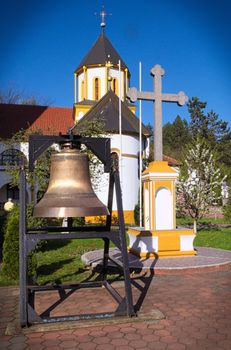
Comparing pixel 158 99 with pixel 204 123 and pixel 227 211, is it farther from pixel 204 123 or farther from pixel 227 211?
pixel 204 123

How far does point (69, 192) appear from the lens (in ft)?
15.5

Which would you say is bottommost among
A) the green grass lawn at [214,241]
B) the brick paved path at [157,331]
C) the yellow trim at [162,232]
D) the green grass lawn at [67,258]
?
the green grass lawn at [67,258]

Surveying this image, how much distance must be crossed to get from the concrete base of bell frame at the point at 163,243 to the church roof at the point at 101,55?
2291cm

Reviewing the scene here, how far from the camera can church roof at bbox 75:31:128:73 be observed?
30.4 metres

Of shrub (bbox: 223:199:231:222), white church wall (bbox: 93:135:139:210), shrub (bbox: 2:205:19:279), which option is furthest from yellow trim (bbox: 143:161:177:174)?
white church wall (bbox: 93:135:139:210)

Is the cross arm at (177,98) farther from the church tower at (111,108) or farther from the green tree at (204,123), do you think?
the green tree at (204,123)

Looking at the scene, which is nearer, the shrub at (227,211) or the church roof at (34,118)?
the shrub at (227,211)

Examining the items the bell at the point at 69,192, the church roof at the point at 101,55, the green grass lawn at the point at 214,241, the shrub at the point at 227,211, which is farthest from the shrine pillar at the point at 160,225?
the church roof at the point at 101,55

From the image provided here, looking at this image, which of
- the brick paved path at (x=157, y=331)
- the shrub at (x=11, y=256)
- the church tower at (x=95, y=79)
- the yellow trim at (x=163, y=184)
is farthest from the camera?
the church tower at (x=95, y=79)

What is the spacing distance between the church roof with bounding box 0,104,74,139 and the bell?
976 inches

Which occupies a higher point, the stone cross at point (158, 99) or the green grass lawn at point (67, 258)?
the stone cross at point (158, 99)

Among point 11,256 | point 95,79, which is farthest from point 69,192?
point 95,79

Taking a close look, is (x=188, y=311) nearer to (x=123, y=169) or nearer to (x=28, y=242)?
(x=28, y=242)

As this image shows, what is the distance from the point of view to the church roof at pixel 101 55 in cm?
3038
